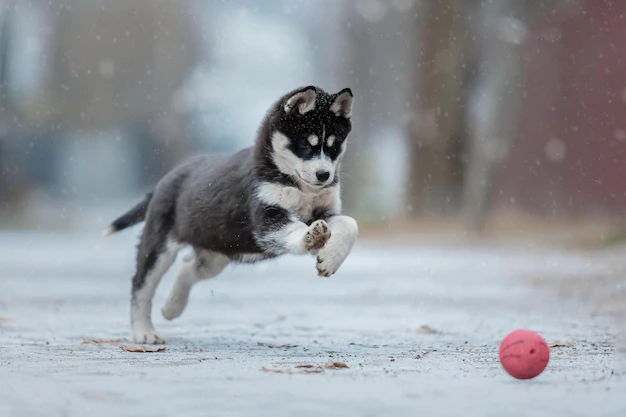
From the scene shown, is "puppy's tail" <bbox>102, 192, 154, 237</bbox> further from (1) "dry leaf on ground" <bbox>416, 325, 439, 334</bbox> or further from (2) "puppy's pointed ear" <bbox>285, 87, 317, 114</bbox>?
(1) "dry leaf on ground" <bbox>416, 325, 439, 334</bbox>

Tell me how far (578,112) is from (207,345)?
1540 centimetres

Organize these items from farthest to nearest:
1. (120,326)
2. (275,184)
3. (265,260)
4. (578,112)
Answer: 1. (578,112)
2. (120,326)
3. (265,260)
4. (275,184)

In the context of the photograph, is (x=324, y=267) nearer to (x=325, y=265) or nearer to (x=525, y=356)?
(x=325, y=265)

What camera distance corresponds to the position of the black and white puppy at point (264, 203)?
4.68 m

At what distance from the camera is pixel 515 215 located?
19.4 m

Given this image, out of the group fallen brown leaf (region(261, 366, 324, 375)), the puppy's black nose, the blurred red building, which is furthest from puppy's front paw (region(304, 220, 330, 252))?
the blurred red building

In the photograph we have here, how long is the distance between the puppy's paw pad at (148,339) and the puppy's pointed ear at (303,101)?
1585 mm

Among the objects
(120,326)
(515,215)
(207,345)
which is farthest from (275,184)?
(515,215)

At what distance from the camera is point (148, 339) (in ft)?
17.6

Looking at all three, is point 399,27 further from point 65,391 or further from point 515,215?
point 65,391

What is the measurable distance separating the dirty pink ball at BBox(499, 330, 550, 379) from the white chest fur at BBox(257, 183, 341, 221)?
1392 mm

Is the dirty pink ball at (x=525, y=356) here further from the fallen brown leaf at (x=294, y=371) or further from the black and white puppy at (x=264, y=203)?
the black and white puppy at (x=264, y=203)

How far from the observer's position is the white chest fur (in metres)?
4.82

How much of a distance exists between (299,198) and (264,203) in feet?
0.63
